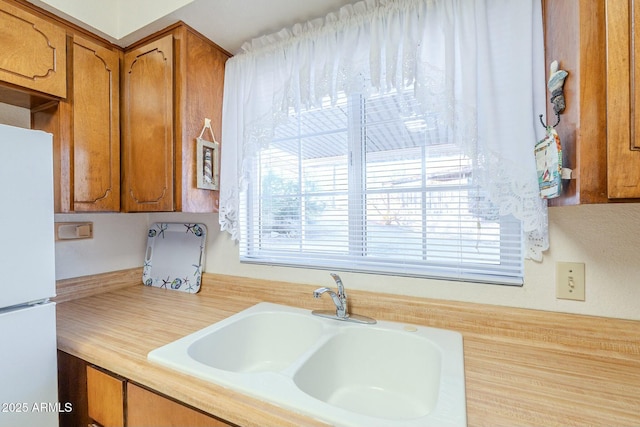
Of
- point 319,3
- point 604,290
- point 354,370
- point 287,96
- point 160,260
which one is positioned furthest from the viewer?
point 160,260

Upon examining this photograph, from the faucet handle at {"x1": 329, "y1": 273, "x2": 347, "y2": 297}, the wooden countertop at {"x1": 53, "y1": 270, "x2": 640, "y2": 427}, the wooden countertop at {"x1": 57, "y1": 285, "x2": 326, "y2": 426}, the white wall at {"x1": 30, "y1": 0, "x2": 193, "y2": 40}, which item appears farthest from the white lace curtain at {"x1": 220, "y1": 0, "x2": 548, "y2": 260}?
the wooden countertop at {"x1": 57, "y1": 285, "x2": 326, "y2": 426}

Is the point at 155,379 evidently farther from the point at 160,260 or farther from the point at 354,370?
the point at 160,260

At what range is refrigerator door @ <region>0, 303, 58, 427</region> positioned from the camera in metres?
0.77

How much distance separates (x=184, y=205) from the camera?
4.21 ft

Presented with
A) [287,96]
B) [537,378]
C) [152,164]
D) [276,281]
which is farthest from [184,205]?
[537,378]

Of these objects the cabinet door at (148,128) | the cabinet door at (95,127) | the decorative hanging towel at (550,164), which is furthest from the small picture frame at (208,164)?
the decorative hanging towel at (550,164)

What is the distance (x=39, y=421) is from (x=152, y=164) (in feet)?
3.24

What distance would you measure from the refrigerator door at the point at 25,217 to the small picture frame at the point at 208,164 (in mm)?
538

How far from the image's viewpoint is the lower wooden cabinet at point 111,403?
73cm

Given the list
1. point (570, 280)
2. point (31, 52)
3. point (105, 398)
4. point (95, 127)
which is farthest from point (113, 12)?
point (570, 280)

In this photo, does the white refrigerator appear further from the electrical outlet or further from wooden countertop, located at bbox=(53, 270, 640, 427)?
the electrical outlet

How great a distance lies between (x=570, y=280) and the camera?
3.04 ft

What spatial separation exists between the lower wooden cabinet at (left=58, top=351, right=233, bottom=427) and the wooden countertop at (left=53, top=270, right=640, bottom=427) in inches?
1.4

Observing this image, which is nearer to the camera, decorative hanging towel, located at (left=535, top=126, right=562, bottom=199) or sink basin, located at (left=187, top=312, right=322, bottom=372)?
decorative hanging towel, located at (left=535, top=126, right=562, bottom=199)
